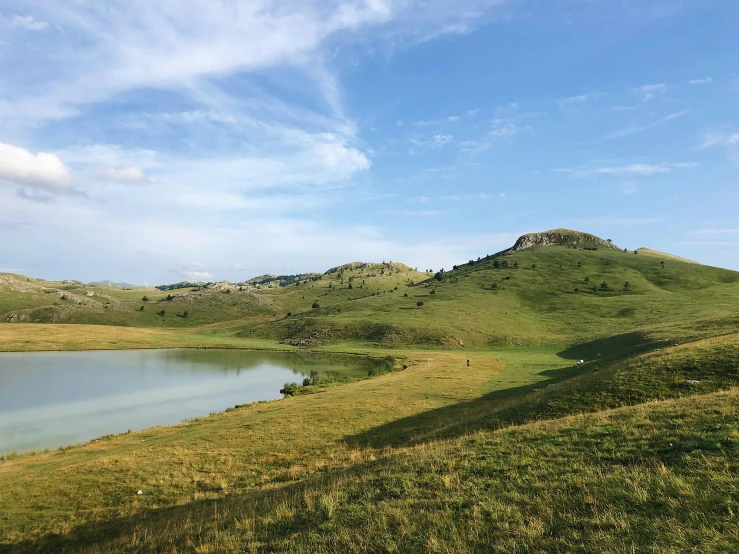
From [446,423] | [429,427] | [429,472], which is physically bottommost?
[429,427]

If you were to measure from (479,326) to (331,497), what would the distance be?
11526 centimetres

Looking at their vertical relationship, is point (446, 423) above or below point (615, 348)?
below

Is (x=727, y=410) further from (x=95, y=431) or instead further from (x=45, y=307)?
(x=45, y=307)

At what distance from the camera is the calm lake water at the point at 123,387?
40219 mm

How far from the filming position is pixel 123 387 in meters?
60.0

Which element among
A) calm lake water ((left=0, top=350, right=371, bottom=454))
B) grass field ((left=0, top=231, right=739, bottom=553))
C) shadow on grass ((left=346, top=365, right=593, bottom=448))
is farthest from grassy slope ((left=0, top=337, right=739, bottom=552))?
calm lake water ((left=0, top=350, right=371, bottom=454))

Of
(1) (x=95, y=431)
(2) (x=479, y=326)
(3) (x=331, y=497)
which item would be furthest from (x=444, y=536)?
(2) (x=479, y=326)

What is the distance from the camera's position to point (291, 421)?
35375mm

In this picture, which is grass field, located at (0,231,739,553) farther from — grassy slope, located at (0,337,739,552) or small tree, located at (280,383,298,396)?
small tree, located at (280,383,298,396)

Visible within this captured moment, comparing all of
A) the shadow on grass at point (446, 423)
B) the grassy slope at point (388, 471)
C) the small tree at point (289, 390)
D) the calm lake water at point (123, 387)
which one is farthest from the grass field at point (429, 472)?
the calm lake water at point (123, 387)

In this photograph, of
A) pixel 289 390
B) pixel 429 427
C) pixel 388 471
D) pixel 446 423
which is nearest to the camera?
pixel 388 471

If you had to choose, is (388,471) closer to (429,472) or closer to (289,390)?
(429,472)

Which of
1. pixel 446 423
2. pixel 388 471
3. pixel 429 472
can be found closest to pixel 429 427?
pixel 446 423

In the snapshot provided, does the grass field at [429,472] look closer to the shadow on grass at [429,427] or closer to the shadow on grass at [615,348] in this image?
the shadow on grass at [429,427]
